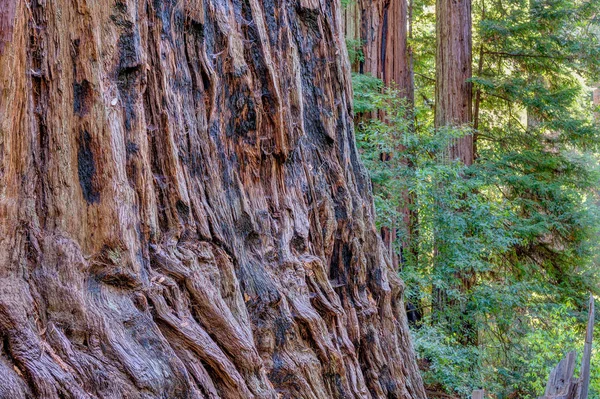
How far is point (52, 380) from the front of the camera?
226cm

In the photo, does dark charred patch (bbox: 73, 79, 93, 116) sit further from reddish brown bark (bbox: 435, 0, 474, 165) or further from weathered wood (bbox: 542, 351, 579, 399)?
reddish brown bark (bbox: 435, 0, 474, 165)

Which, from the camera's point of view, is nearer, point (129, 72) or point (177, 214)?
point (129, 72)

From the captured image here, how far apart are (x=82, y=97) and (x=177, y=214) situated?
75cm

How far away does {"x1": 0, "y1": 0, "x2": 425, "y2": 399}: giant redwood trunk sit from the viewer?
96.1 inches

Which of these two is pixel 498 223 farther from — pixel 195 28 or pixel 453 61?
pixel 195 28

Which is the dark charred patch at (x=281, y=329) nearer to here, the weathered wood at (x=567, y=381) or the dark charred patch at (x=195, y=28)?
the dark charred patch at (x=195, y=28)

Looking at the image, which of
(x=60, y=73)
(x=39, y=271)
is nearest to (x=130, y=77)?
(x=60, y=73)

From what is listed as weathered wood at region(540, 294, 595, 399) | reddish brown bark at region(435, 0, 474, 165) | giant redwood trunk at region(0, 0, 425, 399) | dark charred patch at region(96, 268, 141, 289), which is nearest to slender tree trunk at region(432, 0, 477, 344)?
reddish brown bark at region(435, 0, 474, 165)

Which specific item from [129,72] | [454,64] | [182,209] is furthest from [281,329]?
[454,64]

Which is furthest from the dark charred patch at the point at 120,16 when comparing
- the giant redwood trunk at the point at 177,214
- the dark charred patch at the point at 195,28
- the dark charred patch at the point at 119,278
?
the dark charred patch at the point at 119,278

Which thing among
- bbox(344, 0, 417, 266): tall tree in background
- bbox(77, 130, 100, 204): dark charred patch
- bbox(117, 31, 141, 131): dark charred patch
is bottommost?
bbox(77, 130, 100, 204): dark charred patch

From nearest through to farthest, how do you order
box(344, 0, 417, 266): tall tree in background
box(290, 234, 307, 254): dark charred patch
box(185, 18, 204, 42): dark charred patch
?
box(185, 18, 204, 42): dark charred patch → box(290, 234, 307, 254): dark charred patch → box(344, 0, 417, 266): tall tree in background

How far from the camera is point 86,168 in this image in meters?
2.70

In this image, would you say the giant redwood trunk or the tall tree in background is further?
the tall tree in background
